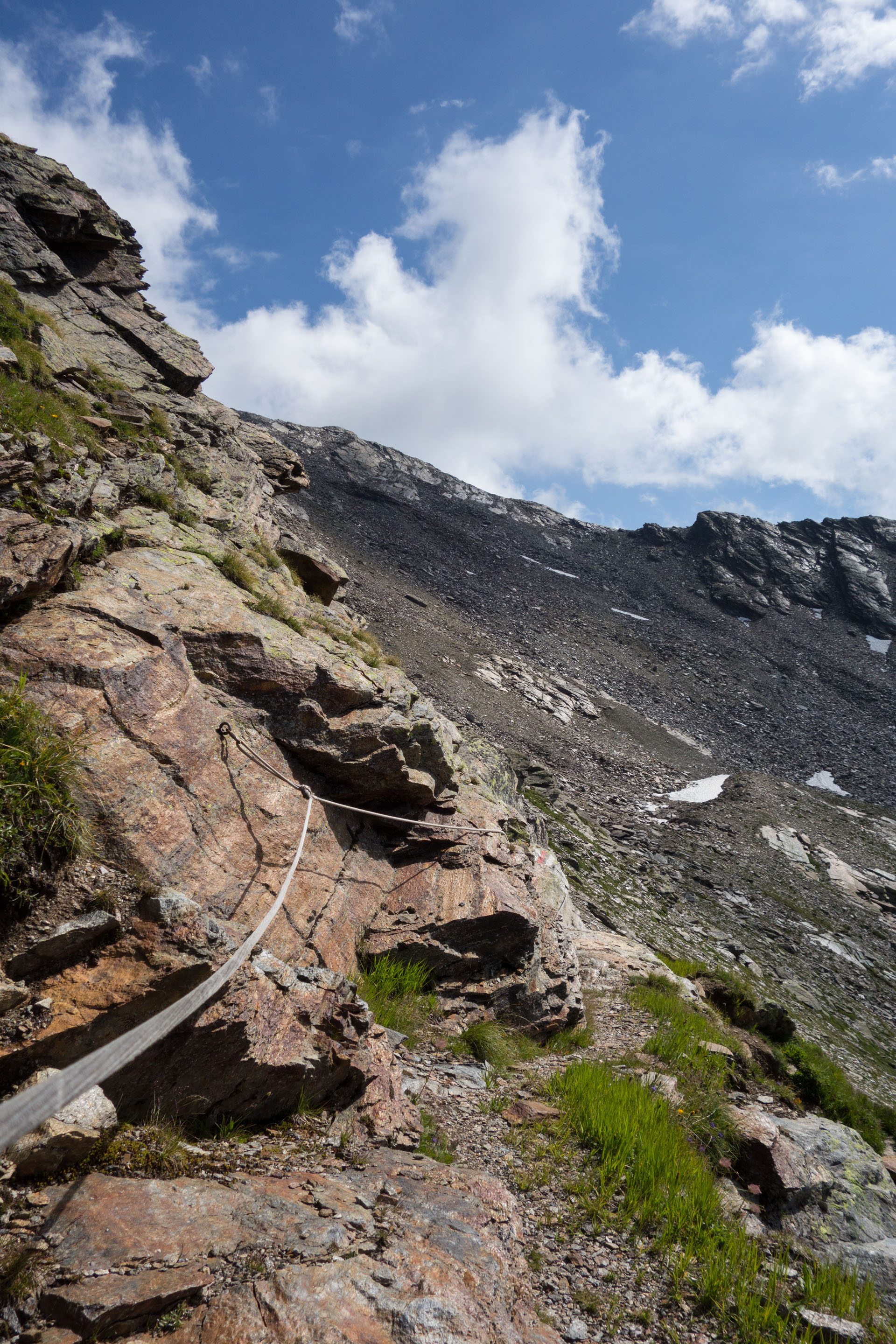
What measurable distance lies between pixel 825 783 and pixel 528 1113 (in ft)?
139

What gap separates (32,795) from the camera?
3.65m

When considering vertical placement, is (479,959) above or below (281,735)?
below

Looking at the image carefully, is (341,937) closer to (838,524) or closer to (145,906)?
(145,906)

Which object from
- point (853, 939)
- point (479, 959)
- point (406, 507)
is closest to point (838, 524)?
point (406, 507)

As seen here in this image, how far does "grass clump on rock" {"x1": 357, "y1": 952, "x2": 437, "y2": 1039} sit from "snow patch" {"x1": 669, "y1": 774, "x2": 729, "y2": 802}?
1044 inches

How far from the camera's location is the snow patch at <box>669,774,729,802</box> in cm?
3058

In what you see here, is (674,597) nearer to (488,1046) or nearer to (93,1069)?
(488,1046)

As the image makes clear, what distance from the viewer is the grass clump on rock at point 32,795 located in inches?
132

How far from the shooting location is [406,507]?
6575 centimetres

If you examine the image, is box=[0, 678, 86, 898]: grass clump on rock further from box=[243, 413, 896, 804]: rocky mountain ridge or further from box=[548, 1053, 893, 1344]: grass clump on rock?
box=[243, 413, 896, 804]: rocky mountain ridge

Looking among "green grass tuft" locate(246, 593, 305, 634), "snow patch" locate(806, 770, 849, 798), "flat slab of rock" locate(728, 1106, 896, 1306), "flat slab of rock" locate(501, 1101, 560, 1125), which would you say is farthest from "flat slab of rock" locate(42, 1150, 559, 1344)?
"snow patch" locate(806, 770, 849, 798)

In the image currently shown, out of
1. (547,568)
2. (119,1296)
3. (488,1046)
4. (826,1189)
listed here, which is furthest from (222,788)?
Answer: (547,568)

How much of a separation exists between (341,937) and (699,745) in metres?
39.2

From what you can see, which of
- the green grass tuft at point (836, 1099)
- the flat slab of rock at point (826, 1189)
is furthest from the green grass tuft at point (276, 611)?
the green grass tuft at point (836, 1099)
